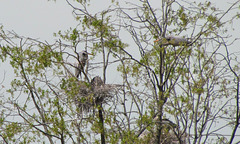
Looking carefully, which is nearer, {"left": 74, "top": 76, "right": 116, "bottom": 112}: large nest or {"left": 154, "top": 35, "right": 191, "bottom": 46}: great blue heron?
{"left": 74, "top": 76, "right": 116, "bottom": 112}: large nest

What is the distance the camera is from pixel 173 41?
459 inches

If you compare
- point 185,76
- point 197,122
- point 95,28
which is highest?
point 95,28

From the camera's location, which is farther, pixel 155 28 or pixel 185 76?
pixel 155 28

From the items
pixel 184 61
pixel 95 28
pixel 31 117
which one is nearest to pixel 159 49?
pixel 184 61

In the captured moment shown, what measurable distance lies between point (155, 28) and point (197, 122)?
7.48 ft

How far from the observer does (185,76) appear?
454 inches

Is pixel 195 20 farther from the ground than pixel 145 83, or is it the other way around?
pixel 195 20

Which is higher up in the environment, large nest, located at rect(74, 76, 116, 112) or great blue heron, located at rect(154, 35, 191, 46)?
great blue heron, located at rect(154, 35, 191, 46)

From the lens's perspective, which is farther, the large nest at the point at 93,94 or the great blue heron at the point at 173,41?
the great blue heron at the point at 173,41

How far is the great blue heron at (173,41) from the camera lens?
1170 cm

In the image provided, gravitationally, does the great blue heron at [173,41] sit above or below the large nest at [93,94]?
above

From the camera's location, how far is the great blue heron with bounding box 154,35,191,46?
11.7m

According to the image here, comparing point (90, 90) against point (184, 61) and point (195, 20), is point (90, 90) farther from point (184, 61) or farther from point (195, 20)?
point (195, 20)

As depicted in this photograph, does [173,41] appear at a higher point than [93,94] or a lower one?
higher
